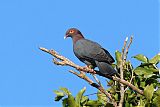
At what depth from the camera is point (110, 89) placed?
5230 millimetres

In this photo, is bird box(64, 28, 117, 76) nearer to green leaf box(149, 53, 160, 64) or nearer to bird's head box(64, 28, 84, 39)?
bird's head box(64, 28, 84, 39)

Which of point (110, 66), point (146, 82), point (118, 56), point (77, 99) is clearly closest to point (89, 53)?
point (110, 66)

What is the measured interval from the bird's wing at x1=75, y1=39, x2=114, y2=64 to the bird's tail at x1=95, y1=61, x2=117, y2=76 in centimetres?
8

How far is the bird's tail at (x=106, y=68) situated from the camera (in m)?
5.73

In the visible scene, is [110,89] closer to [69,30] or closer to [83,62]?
[83,62]

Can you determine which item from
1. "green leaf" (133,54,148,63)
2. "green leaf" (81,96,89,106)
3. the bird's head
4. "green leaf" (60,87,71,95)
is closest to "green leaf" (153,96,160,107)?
"green leaf" (81,96,89,106)

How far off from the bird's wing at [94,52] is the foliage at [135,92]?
1.23 meters

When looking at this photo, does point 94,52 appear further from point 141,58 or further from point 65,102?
point 65,102

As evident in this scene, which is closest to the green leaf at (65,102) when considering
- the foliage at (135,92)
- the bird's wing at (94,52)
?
the foliage at (135,92)

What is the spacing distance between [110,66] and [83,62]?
1.19 metres

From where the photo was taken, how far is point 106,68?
6.07 meters

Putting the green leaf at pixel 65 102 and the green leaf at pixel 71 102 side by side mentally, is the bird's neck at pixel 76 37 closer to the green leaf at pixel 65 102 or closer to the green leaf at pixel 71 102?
the green leaf at pixel 65 102

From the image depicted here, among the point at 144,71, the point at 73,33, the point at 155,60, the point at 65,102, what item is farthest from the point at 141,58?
the point at 73,33

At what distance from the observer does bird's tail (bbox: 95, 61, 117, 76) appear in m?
5.73
